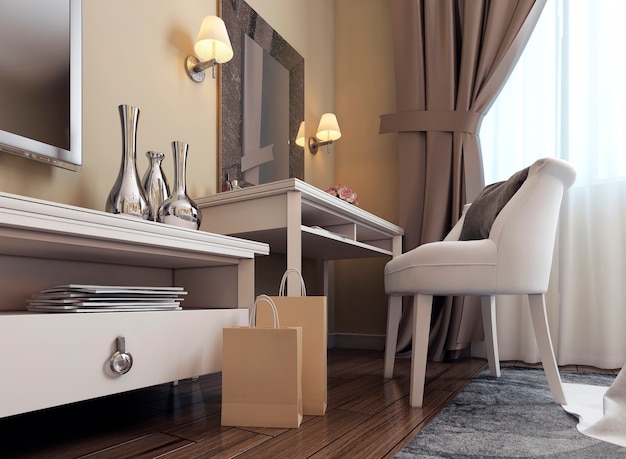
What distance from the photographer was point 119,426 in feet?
3.87

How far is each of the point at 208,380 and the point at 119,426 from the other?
2.08ft

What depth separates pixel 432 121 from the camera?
2562 millimetres

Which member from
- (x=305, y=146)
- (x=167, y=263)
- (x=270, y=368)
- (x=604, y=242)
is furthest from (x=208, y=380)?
(x=604, y=242)

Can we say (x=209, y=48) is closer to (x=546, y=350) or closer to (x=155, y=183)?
(x=155, y=183)

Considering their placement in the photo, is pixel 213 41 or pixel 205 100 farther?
pixel 205 100

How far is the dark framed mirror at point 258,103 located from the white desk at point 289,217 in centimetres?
32

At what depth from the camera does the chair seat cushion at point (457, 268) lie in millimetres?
1440

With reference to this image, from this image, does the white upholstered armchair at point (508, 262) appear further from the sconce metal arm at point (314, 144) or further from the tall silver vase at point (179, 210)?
the sconce metal arm at point (314, 144)

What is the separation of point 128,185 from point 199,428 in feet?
2.31

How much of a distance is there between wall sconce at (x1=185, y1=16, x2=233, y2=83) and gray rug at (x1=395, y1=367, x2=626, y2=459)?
1497 millimetres

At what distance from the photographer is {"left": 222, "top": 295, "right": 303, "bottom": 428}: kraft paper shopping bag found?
1.14m

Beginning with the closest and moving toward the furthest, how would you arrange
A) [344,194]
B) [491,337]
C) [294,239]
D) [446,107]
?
[294,239], [491,337], [344,194], [446,107]

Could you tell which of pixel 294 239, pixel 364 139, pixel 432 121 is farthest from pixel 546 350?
pixel 364 139

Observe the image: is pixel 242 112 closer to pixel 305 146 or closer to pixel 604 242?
pixel 305 146
